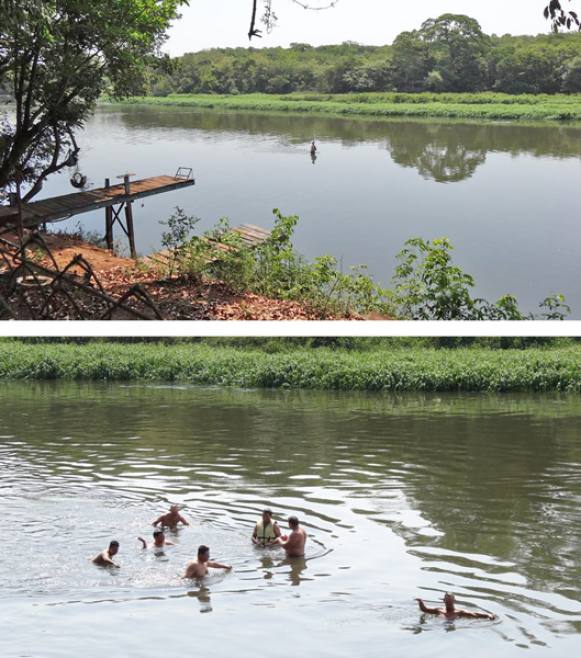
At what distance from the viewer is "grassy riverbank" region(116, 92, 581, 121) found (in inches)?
415

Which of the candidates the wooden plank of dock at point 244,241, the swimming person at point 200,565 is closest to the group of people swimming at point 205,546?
the swimming person at point 200,565

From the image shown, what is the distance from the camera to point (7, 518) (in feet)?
37.4

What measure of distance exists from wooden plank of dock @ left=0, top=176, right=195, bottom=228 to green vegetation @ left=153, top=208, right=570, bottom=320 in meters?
1.36

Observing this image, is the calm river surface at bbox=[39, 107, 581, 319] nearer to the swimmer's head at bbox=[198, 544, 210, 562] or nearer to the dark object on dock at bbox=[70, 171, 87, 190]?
the dark object on dock at bbox=[70, 171, 87, 190]

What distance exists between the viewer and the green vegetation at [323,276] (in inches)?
367

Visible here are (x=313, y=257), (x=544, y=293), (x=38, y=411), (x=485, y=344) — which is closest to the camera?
(x=544, y=293)

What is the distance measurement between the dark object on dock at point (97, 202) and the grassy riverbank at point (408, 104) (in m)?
0.81

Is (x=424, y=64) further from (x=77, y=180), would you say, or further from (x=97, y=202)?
(x=77, y=180)

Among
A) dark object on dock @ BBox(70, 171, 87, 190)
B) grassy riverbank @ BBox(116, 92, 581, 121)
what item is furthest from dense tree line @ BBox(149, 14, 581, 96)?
dark object on dock @ BBox(70, 171, 87, 190)

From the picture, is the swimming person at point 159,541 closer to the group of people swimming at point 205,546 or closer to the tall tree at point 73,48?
the group of people swimming at point 205,546

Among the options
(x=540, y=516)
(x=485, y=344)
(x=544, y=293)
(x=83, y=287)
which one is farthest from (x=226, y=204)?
(x=485, y=344)

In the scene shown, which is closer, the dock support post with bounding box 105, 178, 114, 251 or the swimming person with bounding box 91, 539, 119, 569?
the swimming person with bounding box 91, 539, 119, 569

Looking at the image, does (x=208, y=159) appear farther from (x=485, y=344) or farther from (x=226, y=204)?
(x=485, y=344)

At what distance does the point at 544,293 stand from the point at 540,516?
4.51m
